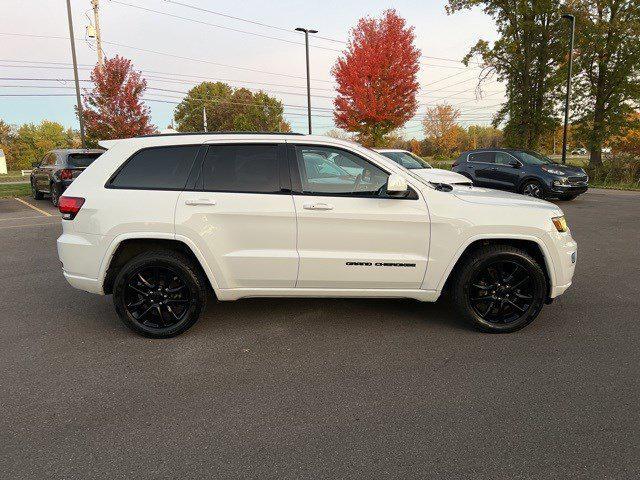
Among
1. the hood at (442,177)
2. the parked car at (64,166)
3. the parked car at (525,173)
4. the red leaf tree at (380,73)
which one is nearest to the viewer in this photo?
the hood at (442,177)

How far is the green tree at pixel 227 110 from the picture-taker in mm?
71562

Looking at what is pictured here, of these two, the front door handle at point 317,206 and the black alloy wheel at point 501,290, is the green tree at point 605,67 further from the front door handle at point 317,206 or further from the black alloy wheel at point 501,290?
the front door handle at point 317,206

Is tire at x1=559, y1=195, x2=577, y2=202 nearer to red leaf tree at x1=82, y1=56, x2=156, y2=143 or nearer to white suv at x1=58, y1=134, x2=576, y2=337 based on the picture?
white suv at x1=58, y1=134, x2=576, y2=337

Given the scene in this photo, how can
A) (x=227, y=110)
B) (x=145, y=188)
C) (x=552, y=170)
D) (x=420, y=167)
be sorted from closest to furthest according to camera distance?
(x=145, y=188)
(x=420, y=167)
(x=552, y=170)
(x=227, y=110)

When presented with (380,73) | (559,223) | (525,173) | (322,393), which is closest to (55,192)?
(322,393)

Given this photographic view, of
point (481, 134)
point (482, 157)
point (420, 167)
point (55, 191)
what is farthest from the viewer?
point (481, 134)

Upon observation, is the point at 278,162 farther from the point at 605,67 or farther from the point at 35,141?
the point at 35,141

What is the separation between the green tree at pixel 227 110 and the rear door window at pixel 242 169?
66.0m

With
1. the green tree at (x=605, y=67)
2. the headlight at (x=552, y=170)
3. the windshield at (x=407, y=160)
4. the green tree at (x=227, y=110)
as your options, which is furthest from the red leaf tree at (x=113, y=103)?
the green tree at (x=227, y=110)

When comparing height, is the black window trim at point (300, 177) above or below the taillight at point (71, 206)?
above

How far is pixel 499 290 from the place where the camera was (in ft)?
13.3

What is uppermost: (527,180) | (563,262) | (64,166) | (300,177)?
(64,166)

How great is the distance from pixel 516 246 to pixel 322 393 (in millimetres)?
2314

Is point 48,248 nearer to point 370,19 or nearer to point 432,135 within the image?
point 370,19
